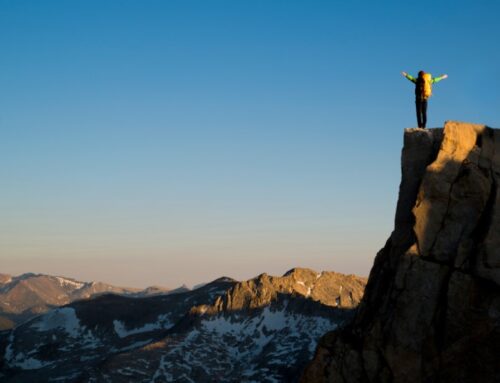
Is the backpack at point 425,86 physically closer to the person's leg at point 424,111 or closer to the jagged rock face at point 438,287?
the person's leg at point 424,111

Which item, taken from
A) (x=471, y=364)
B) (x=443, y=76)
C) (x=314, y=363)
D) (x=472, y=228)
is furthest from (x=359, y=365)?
(x=443, y=76)

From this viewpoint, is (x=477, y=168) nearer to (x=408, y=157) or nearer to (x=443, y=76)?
(x=408, y=157)

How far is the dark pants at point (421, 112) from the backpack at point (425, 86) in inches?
14.4

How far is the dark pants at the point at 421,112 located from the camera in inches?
1566

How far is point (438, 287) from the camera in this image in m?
32.1

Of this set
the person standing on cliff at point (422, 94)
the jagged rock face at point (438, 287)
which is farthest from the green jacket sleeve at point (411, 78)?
the jagged rock face at point (438, 287)

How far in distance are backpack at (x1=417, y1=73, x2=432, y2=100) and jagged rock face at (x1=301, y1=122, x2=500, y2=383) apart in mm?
4159

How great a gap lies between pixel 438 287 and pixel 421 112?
12723mm

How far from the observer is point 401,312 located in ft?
106

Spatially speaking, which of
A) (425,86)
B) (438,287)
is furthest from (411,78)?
(438,287)

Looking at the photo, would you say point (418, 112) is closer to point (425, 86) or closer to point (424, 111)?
point (424, 111)

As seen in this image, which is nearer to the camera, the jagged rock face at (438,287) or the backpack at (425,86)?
the jagged rock face at (438,287)

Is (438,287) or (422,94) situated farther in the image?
(422,94)

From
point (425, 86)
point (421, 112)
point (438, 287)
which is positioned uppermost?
point (425, 86)
